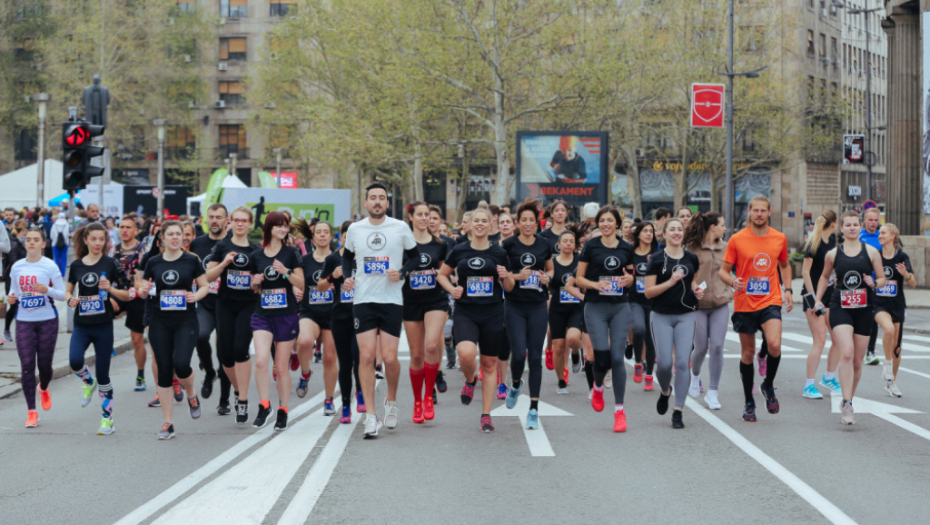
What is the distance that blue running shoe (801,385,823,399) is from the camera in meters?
11.5

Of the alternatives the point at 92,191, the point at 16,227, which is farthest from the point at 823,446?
the point at 92,191

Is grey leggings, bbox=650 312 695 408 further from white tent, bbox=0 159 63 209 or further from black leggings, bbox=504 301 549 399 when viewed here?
white tent, bbox=0 159 63 209

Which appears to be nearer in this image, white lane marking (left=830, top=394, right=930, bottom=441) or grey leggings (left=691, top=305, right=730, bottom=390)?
white lane marking (left=830, top=394, right=930, bottom=441)

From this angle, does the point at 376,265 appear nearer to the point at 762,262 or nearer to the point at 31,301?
the point at 31,301

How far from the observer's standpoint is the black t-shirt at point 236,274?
380 inches

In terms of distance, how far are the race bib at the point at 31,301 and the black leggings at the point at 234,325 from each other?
1.53 metres

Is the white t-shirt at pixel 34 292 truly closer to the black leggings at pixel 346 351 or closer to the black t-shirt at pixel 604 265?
the black leggings at pixel 346 351

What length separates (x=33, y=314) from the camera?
9.82 metres

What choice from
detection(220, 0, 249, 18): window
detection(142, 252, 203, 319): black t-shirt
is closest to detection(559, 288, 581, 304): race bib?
detection(142, 252, 203, 319): black t-shirt

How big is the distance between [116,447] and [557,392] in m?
4.81

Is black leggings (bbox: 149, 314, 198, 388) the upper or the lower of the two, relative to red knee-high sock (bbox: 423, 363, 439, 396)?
upper

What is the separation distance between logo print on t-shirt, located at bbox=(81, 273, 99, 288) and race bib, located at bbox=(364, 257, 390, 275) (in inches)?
95.6

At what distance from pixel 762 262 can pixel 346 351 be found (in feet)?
11.7

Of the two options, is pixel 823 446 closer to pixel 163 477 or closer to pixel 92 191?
pixel 163 477
